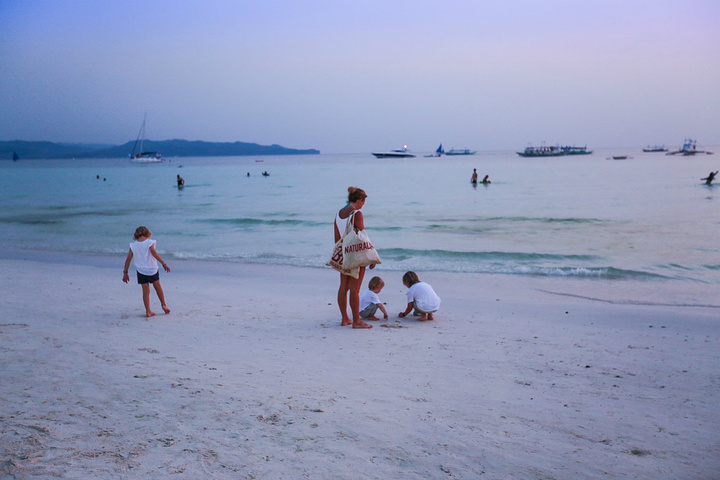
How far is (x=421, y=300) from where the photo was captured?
766 cm

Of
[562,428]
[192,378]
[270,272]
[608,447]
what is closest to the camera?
[608,447]

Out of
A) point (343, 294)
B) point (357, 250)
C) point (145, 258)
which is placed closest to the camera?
point (357, 250)

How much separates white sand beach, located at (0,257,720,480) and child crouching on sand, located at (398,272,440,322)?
0.20 m

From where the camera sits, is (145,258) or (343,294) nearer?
(343,294)

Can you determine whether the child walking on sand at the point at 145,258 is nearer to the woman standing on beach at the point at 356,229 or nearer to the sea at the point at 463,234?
the woman standing on beach at the point at 356,229

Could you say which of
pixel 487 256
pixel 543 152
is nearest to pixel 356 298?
pixel 487 256

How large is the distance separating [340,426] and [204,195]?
41.6m

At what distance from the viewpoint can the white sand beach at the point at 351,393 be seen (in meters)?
3.37

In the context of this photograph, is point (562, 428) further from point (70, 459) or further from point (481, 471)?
point (70, 459)

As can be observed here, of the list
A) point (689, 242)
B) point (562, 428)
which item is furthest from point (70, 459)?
point (689, 242)

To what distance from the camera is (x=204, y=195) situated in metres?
43.0

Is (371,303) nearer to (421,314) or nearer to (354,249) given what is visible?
(421,314)

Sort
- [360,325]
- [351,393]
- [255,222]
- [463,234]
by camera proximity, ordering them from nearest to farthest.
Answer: [351,393]
[360,325]
[463,234]
[255,222]

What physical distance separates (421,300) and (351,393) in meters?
3.26
